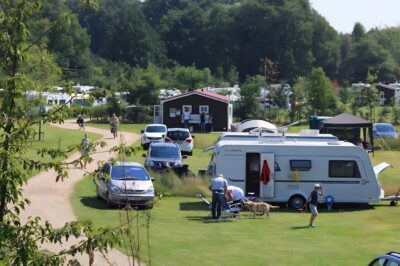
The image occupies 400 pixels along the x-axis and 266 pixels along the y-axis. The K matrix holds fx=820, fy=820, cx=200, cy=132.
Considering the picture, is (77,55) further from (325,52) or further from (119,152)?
(119,152)

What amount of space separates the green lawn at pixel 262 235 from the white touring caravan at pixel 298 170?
602mm

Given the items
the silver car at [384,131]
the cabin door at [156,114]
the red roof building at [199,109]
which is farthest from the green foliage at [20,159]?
the cabin door at [156,114]

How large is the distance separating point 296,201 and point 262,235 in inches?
226

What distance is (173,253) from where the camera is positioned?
17.4 m

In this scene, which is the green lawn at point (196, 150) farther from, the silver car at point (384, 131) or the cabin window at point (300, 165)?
the silver car at point (384, 131)

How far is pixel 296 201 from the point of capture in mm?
25766

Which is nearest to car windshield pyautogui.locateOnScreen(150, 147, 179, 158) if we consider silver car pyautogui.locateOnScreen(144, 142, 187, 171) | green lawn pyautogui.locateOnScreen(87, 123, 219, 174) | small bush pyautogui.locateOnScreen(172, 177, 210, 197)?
silver car pyautogui.locateOnScreen(144, 142, 187, 171)

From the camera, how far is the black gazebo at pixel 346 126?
40.0 meters

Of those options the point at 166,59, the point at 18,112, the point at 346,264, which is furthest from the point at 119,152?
the point at 166,59

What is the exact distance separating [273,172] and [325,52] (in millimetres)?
92794

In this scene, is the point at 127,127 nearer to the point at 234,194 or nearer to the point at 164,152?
the point at 164,152

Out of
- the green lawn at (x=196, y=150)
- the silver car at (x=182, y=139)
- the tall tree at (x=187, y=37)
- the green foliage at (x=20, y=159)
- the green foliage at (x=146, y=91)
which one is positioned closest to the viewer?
the green foliage at (x=20, y=159)

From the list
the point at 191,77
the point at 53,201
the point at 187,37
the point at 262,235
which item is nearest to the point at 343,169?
the point at 262,235

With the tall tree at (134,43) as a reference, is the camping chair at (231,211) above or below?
below
